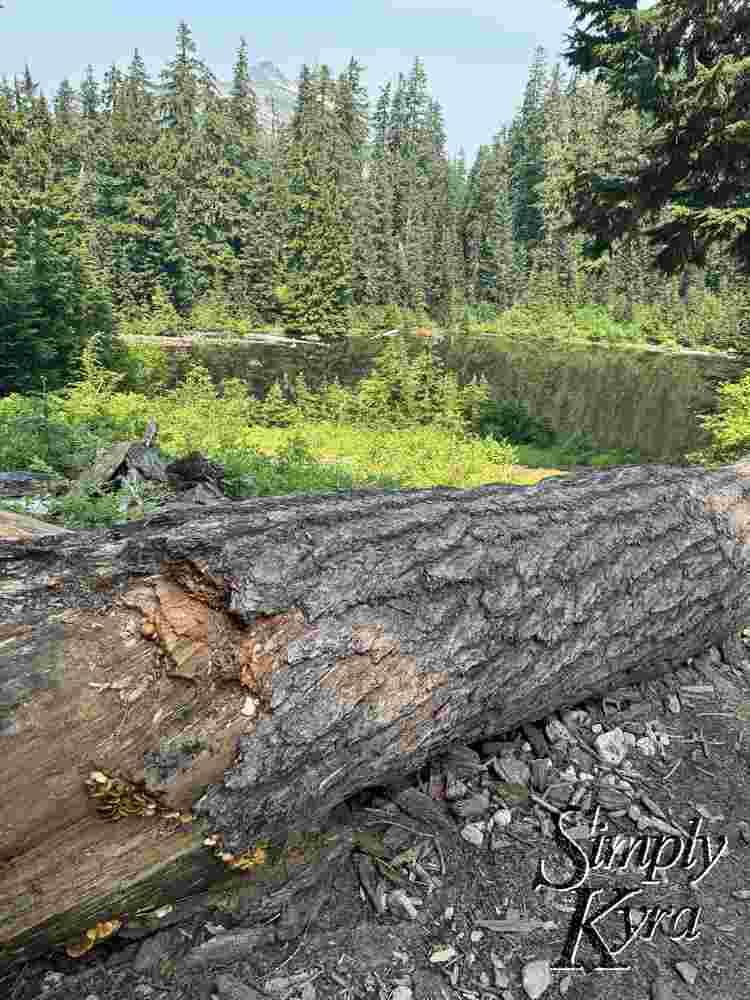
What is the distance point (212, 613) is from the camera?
5.86ft

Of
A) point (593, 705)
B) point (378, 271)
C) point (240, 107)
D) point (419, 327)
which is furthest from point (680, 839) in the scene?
point (240, 107)

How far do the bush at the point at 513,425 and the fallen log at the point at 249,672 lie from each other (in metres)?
11.8

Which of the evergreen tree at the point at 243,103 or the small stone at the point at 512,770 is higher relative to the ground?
the evergreen tree at the point at 243,103

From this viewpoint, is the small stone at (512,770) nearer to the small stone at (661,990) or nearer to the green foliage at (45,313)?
the small stone at (661,990)

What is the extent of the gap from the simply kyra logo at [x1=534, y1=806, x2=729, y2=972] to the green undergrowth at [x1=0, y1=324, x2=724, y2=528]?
3.05 m

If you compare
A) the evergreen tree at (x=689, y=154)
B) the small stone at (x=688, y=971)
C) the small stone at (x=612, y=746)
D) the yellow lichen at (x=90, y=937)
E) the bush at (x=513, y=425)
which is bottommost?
the bush at (x=513, y=425)

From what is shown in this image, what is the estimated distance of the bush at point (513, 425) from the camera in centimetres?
1435

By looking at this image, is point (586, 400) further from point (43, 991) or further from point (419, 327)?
point (419, 327)

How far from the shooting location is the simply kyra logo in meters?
1.80

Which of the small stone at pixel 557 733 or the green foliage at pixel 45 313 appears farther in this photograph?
the green foliage at pixel 45 313

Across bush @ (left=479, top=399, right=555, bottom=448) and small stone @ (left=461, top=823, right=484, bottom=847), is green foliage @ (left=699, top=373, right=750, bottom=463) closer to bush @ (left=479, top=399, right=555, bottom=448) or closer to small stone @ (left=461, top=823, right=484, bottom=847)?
bush @ (left=479, top=399, right=555, bottom=448)

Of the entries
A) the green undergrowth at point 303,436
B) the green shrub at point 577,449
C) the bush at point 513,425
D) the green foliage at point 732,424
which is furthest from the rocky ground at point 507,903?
the bush at point 513,425

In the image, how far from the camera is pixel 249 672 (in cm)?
172

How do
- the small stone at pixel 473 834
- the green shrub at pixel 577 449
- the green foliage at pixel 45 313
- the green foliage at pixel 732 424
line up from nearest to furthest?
the small stone at pixel 473 834 < the green foliage at pixel 732 424 < the green shrub at pixel 577 449 < the green foliage at pixel 45 313
